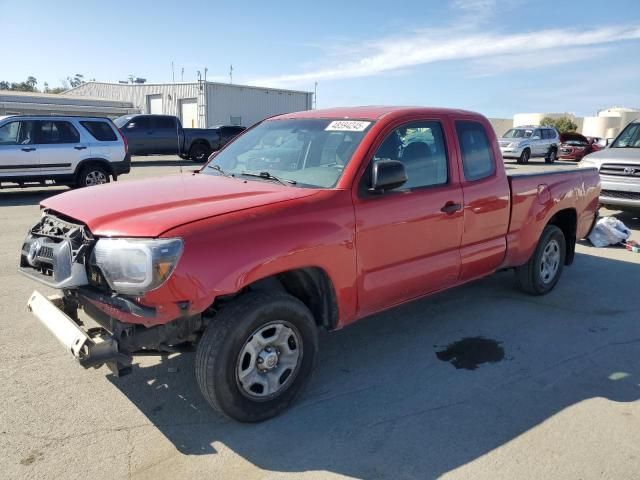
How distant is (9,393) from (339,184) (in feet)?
8.38

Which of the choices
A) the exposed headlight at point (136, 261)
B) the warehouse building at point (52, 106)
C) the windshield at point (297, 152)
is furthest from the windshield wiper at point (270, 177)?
the warehouse building at point (52, 106)

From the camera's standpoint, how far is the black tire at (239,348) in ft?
9.77

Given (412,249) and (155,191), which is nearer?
(155,191)

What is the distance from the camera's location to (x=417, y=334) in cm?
465

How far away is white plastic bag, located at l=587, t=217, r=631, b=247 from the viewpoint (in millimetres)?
8234

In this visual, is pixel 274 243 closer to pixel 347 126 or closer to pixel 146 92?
pixel 347 126

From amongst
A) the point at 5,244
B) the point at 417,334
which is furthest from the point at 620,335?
the point at 5,244

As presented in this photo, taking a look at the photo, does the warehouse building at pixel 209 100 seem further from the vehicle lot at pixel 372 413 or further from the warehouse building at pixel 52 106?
the vehicle lot at pixel 372 413

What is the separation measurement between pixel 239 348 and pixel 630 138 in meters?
10.3

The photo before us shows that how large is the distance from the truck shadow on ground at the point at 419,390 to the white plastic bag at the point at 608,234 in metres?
3.12

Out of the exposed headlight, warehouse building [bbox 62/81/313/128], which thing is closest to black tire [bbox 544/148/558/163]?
warehouse building [bbox 62/81/313/128]

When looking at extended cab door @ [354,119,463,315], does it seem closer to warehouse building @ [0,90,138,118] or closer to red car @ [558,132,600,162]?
red car @ [558,132,600,162]

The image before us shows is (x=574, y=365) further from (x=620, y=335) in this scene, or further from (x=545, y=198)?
(x=545, y=198)

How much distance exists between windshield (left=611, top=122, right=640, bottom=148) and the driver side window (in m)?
7.90
